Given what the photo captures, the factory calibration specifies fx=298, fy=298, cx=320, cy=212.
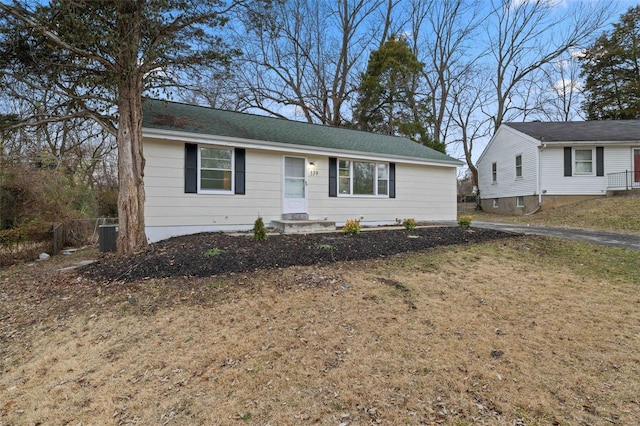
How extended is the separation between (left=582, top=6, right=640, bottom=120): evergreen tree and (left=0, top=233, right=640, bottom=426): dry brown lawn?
26.0 m

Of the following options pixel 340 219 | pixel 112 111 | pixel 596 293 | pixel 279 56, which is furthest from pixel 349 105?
pixel 596 293

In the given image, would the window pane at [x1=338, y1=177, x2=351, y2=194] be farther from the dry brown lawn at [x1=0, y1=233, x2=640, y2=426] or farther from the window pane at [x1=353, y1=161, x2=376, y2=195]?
the dry brown lawn at [x1=0, y1=233, x2=640, y2=426]

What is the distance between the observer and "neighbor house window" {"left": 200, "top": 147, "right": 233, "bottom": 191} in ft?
26.9

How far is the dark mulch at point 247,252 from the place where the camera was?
5.03 m

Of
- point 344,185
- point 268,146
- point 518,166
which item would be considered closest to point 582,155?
point 518,166

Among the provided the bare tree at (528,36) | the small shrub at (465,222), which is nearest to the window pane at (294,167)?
the small shrub at (465,222)

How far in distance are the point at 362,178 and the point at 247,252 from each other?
6.03 m

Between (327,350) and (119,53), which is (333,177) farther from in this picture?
(327,350)

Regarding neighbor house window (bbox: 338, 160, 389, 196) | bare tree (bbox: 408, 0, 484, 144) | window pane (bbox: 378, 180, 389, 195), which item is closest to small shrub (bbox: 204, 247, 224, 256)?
neighbor house window (bbox: 338, 160, 389, 196)

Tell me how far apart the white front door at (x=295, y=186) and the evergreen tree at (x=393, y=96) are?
12.0 meters

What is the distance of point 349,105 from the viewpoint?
2170cm

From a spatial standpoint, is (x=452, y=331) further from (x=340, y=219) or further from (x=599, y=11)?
(x=599, y=11)

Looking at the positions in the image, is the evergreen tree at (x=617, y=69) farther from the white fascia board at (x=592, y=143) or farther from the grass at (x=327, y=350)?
the grass at (x=327, y=350)

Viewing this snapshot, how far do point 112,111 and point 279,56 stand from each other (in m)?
14.8
